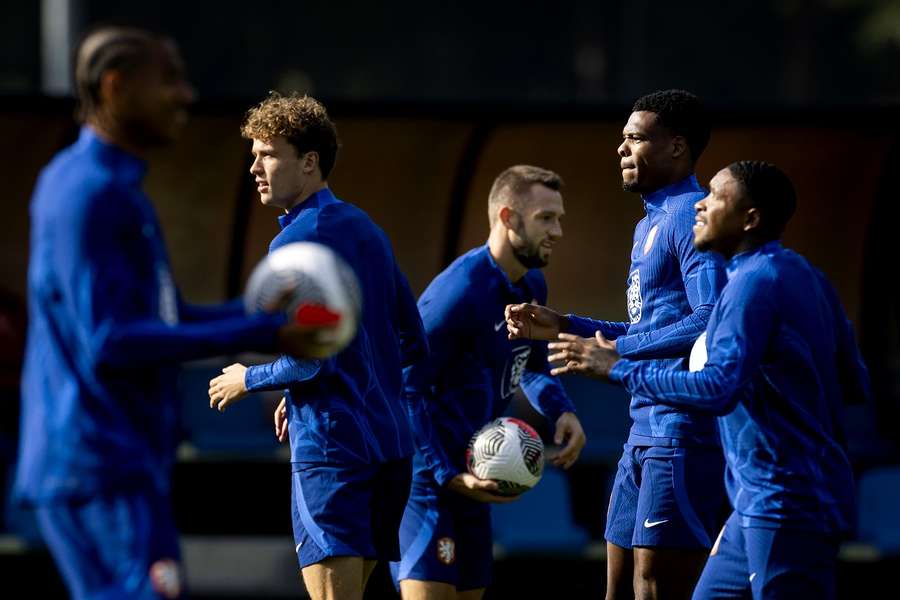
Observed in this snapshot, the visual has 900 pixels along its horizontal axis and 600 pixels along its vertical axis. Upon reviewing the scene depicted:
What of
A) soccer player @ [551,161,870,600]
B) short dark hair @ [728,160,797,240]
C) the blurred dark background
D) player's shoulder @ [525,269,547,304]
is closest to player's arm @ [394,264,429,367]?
player's shoulder @ [525,269,547,304]

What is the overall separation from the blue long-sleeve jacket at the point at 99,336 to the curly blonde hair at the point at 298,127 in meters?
1.72

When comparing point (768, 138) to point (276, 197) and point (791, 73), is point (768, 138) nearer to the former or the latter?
point (276, 197)

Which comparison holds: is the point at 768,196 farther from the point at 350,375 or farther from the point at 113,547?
the point at 113,547

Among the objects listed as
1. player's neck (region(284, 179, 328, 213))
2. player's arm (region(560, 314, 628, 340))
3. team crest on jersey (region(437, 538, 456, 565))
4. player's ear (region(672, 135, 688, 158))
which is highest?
player's ear (region(672, 135, 688, 158))

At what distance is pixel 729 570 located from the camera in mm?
5234

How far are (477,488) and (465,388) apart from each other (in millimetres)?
438

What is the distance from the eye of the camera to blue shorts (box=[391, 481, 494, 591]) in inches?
273

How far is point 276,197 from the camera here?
20.4ft

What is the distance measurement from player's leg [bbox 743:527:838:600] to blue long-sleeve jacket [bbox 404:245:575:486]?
1.94 m

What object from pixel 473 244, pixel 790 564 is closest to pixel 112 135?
pixel 790 564

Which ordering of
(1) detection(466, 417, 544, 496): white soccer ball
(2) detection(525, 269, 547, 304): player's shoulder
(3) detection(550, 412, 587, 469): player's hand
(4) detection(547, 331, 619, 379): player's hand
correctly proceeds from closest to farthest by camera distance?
(4) detection(547, 331, 619, 379): player's hand < (1) detection(466, 417, 544, 496): white soccer ball < (3) detection(550, 412, 587, 469): player's hand < (2) detection(525, 269, 547, 304): player's shoulder

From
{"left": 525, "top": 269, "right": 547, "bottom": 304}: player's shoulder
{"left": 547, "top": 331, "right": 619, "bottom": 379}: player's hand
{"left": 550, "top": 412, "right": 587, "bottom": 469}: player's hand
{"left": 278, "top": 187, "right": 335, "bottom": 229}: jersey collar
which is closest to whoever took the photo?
{"left": 547, "top": 331, "right": 619, "bottom": 379}: player's hand

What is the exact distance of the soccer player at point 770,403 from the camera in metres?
5.07

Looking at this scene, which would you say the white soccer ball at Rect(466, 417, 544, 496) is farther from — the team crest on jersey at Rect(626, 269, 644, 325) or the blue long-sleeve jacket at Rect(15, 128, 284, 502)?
the blue long-sleeve jacket at Rect(15, 128, 284, 502)
